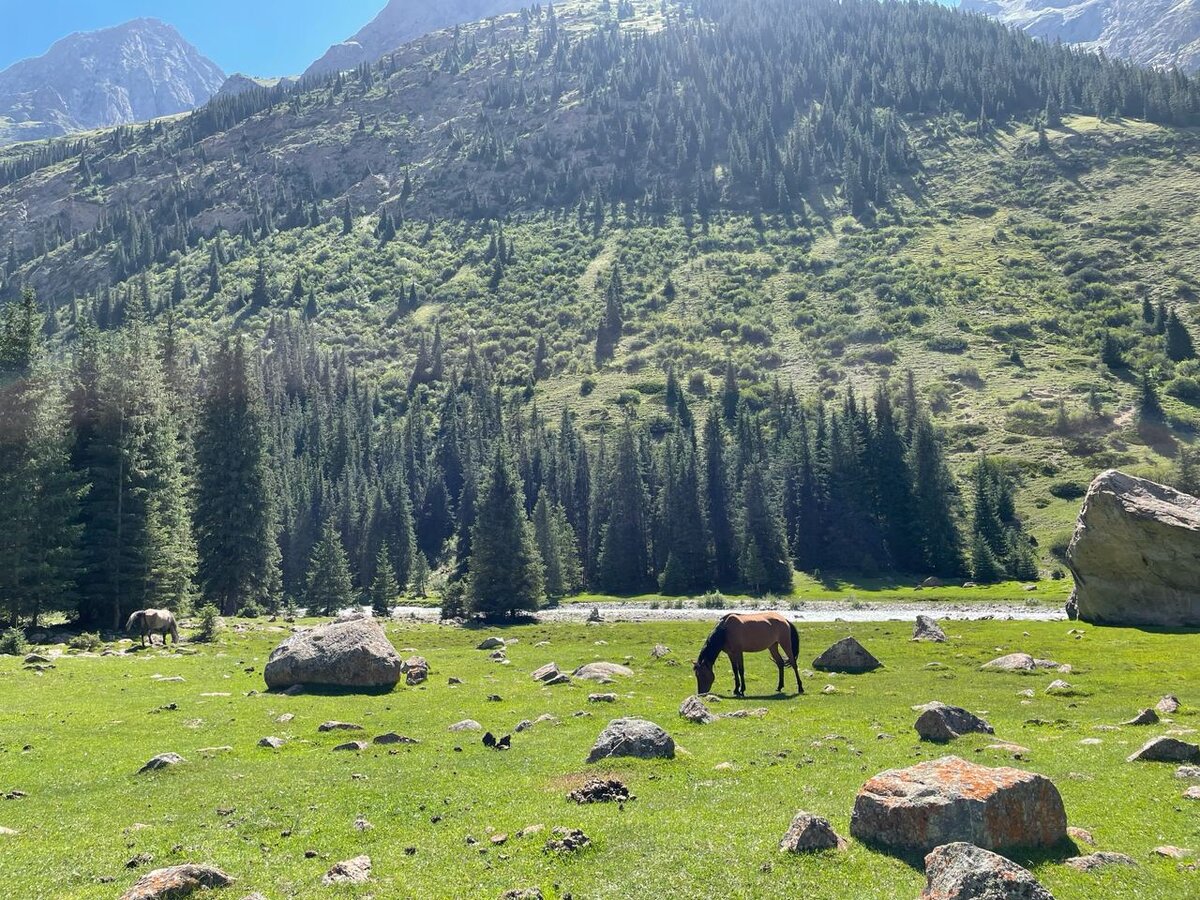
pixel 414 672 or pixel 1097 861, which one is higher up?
pixel 1097 861

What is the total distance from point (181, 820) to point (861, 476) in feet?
521

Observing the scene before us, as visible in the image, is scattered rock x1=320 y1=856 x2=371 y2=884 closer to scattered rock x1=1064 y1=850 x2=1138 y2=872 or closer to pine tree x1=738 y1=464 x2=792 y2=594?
scattered rock x1=1064 y1=850 x2=1138 y2=872

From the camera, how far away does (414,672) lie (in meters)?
40.2

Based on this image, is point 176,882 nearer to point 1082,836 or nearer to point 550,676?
point 1082,836

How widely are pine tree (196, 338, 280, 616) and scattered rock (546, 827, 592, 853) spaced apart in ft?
229

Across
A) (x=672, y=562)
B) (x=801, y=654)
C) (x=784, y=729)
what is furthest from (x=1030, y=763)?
(x=672, y=562)

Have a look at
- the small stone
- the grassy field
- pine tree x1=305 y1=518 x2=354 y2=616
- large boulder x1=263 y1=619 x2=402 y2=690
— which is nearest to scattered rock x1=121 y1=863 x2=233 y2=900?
the grassy field

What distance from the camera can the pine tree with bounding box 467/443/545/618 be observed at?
96.2m

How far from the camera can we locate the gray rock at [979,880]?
35.9ft

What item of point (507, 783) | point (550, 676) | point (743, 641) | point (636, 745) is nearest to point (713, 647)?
point (743, 641)

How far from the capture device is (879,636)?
6612cm

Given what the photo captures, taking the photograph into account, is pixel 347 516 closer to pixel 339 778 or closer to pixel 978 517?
pixel 978 517

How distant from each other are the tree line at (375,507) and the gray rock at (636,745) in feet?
157

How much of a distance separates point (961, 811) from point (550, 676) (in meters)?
28.5
